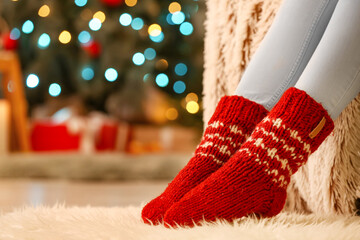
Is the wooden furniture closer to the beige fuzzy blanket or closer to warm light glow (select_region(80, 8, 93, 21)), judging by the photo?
warm light glow (select_region(80, 8, 93, 21))

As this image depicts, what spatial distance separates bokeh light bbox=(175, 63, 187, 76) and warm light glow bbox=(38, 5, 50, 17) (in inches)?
29.0

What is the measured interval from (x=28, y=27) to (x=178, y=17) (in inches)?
32.1

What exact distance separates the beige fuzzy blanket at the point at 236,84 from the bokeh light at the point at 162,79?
1.86 metres

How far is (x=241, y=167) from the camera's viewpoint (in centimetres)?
53

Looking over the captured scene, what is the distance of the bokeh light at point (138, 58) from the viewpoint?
2627 millimetres

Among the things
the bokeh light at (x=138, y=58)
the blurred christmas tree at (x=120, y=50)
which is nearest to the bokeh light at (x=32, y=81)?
the blurred christmas tree at (x=120, y=50)

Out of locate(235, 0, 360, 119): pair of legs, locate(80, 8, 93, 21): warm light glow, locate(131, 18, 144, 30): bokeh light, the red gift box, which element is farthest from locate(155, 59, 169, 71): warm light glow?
locate(235, 0, 360, 119): pair of legs

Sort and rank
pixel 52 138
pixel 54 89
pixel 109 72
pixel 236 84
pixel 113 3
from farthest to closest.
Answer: pixel 54 89 < pixel 109 72 < pixel 113 3 < pixel 52 138 < pixel 236 84

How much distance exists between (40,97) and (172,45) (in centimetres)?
80

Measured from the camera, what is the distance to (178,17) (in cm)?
262

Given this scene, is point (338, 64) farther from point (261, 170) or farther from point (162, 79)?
point (162, 79)

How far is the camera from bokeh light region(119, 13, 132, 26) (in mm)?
2594

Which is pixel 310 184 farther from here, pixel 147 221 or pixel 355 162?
pixel 147 221

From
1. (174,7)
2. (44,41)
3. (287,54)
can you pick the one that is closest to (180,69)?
(174,7)
